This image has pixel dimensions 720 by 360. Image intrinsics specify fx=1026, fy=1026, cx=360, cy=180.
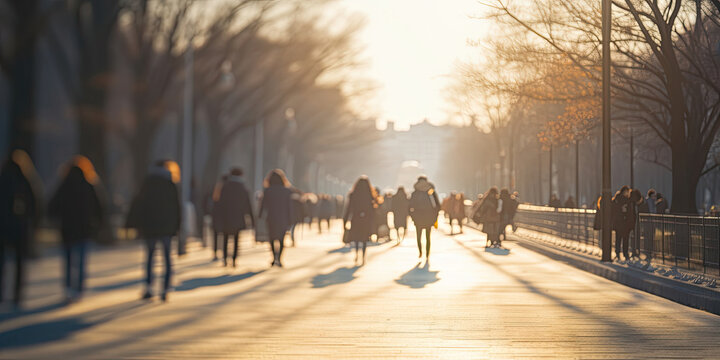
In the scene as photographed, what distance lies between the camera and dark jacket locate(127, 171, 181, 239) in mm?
12539

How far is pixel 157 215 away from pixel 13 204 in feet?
5.92

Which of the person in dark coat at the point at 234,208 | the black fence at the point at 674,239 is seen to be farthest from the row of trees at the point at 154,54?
the black fence at the point at 674,239

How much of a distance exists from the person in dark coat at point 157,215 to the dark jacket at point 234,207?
4813 millimetres

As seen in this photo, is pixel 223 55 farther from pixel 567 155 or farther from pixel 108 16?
pixel 567 155

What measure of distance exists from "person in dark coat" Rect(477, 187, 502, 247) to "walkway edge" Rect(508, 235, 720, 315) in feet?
18.7

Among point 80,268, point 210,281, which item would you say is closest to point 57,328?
point 80,268

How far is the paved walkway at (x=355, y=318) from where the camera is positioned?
8.61 m

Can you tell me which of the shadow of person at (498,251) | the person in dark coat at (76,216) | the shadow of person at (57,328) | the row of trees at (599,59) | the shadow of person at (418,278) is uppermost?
the row of trees at (599,59)

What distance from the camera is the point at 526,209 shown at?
42.6 meters

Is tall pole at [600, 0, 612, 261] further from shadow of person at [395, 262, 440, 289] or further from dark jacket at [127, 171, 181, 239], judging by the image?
dark jacket at [127, 171, 181, 239]

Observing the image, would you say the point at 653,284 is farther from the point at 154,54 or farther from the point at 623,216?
the point at 154,54

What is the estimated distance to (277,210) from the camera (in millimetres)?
18453

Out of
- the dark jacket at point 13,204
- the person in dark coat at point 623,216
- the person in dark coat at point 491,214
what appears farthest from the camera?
the person in dark coat at point 491,214

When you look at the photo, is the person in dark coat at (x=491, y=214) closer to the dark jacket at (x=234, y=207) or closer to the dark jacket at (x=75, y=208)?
the dark jacket at (x=234, y=207)
